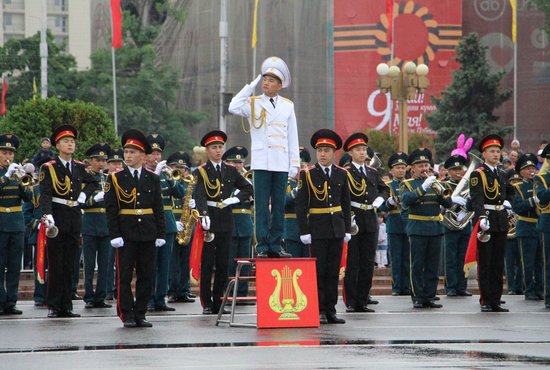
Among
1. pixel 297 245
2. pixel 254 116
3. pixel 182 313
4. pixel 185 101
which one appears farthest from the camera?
pixel 185 101

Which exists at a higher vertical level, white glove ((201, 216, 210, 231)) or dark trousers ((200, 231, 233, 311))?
white glove ((201, 216, 210, 231))

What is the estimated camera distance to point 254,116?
14.5 metres

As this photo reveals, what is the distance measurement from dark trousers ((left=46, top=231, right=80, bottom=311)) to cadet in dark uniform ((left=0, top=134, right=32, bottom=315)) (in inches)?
37.4

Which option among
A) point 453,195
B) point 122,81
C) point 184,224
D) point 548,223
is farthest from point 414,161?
point 122,81

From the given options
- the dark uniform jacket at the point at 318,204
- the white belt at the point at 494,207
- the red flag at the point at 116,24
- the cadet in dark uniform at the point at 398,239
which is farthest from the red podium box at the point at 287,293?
the red flag at the point at 116,24

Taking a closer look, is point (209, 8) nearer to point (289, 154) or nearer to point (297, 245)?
point (297, 245)

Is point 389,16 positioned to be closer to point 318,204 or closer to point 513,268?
point 513,268

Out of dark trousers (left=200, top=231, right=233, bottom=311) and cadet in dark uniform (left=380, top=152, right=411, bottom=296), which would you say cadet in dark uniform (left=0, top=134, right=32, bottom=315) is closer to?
dark trousers (left=200, top=231, right=233, bottom=311)

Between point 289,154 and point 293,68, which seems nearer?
point 289,154

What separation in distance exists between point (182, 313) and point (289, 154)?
341cm

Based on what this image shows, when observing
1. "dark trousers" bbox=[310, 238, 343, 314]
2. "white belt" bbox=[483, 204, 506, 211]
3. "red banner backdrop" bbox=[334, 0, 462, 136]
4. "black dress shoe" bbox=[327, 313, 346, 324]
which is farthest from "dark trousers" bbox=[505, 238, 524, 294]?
"red banner backdrop" bbox=[334, 0, 462, 136]

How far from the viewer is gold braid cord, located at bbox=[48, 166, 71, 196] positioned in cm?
1623

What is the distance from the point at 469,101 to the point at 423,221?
3002cm

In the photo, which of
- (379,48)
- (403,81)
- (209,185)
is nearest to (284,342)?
(209,185)
